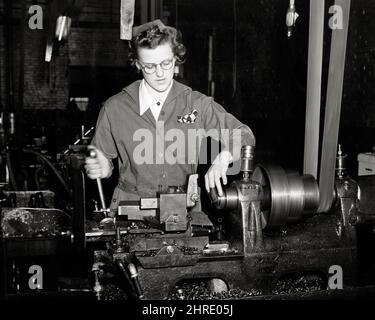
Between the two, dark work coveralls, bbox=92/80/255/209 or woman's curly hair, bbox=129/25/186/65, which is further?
dark work coveralls, bbox=92/80/255/209

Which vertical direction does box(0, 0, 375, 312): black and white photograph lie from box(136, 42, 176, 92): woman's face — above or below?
below

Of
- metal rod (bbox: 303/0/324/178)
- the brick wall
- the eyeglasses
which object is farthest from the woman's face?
the brick wall

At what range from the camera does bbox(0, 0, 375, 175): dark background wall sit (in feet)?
12.7

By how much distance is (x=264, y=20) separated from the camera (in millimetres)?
5801

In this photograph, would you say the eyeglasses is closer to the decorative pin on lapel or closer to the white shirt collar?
the white shirt collar

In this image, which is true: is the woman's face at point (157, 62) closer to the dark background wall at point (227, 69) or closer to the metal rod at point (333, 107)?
the metal rod at point (333, 107)

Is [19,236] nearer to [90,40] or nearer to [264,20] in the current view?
[264,20]

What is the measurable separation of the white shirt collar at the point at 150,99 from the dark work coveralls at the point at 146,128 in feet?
0.05

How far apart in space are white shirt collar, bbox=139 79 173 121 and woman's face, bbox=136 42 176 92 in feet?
0.39

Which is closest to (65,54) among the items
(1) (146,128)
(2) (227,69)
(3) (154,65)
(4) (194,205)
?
(2) (227,69)

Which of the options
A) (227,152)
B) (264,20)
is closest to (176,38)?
(227,152)

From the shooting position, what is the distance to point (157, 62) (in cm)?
178

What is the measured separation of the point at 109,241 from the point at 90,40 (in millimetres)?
8413

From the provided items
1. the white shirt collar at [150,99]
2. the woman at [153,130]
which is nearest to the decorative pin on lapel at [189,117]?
the woman at [153,130]
